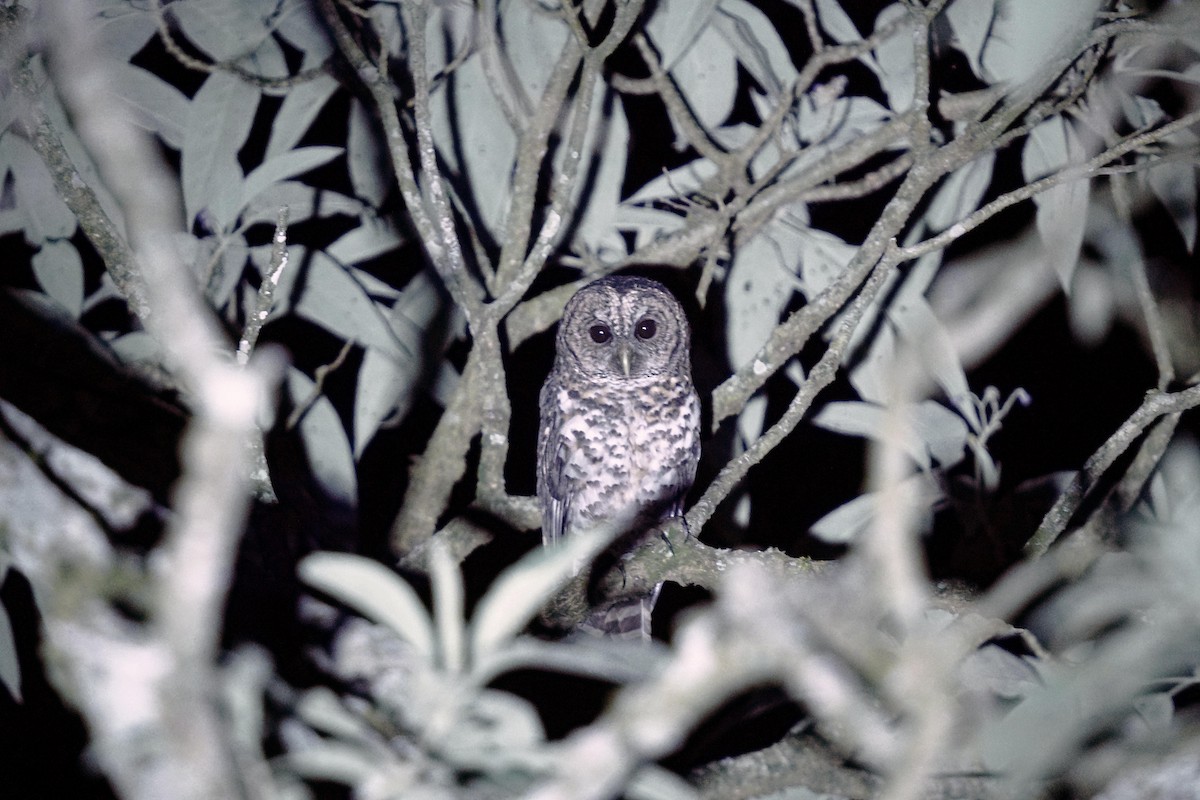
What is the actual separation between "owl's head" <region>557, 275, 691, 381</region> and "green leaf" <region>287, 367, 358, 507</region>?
828mm

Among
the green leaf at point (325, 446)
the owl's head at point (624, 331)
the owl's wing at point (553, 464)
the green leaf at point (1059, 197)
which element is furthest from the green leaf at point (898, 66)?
the green leaf at point (325, 446)

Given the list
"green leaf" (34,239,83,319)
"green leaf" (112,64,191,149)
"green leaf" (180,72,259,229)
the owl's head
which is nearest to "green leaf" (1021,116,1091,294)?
the owl's head

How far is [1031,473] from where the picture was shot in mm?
5215

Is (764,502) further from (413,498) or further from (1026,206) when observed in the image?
(413,498)

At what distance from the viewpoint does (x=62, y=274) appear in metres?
2.54

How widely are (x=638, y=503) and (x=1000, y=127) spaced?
65.6 inches

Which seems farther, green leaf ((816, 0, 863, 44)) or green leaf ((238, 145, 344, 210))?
green leaf ((816, 0, 863, 44))

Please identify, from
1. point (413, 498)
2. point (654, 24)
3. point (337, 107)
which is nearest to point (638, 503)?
point (413, 498)

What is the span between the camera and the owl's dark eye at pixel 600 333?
2.89 meters

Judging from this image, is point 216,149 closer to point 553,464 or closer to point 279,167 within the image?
point 279,167

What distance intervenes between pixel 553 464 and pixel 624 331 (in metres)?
0.60

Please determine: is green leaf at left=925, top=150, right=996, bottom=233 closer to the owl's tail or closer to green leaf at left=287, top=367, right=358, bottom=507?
the owl's tail

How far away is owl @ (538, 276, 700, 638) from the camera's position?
290cm

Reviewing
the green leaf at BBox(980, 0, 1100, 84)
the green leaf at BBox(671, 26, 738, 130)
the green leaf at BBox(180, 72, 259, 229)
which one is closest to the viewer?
the green leaf at BBox(980, 0, 1100, 84)
